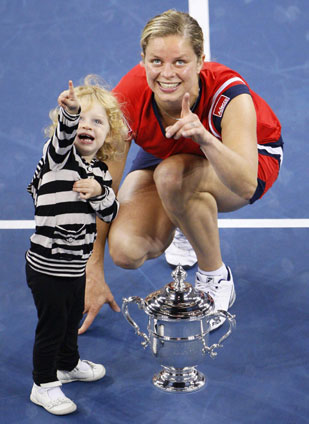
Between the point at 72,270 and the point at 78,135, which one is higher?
the point at 78,135

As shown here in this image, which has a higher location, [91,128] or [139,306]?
[91,128]

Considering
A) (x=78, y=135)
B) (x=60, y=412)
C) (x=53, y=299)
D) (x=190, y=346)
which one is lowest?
(x=60, y=412)

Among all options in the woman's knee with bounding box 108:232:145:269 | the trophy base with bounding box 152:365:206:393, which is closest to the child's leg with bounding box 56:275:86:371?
the trophy base with bounding box 152:365:206:393

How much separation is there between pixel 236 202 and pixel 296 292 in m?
0.37

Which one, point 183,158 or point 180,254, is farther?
point 180,254

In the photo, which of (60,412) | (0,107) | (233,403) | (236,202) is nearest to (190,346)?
(233,403)

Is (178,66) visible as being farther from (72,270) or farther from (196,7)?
(196,7)

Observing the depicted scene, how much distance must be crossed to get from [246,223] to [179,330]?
1.12 meters

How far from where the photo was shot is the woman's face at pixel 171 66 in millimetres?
2232

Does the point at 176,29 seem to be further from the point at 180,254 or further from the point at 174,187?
the point at 180,254

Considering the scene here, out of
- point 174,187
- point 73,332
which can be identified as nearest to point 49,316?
point 73,332

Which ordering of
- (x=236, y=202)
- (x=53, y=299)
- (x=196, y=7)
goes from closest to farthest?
(x=53, y=299) < (x=236, y=202) < (x=196, y=7)

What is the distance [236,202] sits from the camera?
2609 mm

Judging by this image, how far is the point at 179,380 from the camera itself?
2170 mm
